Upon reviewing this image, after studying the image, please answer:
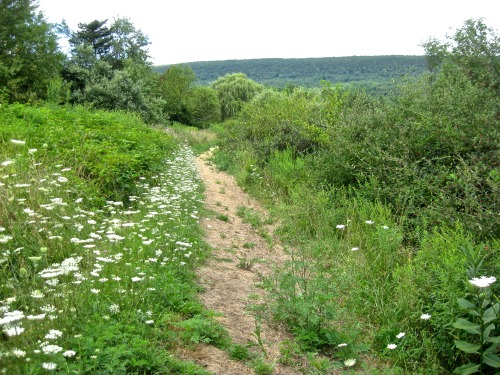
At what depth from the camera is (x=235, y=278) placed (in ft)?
17.4

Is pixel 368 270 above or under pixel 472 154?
under

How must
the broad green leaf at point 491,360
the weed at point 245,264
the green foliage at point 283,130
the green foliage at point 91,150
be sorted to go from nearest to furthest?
the broad green leaf at point 491,360
the weed at point 245,264
the green foliage at point 91,150
the green foliage at point 283,130

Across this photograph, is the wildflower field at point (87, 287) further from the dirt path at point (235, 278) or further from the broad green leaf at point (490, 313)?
the broad green leaf at point (490, 313)

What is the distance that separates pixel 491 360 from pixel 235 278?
295cm

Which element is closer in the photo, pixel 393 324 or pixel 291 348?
pixel 291 348

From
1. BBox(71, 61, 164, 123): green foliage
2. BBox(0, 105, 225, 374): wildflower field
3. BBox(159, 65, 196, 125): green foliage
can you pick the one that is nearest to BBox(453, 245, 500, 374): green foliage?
BBox(0, 105, 225, 374): wildflower field

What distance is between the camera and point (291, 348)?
366 centimetres

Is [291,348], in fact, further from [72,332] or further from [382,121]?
[382,121]

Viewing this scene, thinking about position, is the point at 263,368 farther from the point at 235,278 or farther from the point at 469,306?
the point at 235,278

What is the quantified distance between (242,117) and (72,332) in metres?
18.8

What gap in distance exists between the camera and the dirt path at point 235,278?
3361 millimetres

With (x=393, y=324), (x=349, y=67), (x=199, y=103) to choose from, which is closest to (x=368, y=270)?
(x=393, y=324)

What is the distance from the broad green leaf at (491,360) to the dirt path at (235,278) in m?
1.41

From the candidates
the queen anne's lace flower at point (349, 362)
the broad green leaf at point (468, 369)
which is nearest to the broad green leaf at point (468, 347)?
the broad green leaf at point (468, 369)
